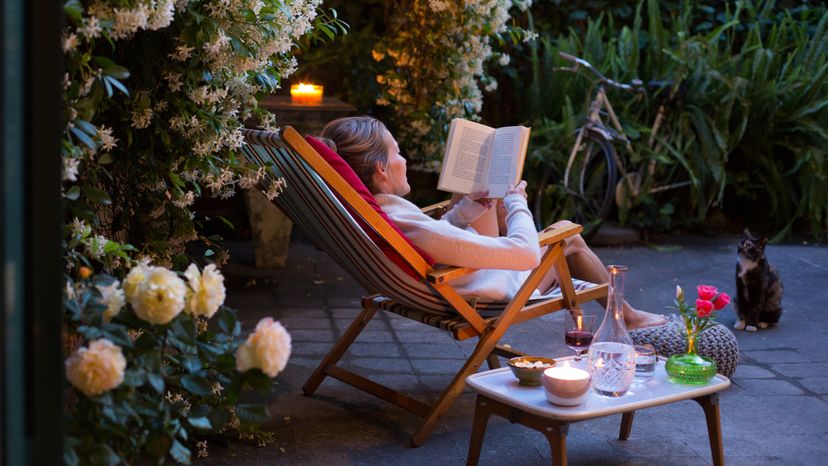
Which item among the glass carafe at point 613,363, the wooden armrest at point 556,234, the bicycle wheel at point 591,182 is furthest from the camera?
the bicycle wheel at point 591,182

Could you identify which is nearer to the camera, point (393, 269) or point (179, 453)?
point (179, 453)

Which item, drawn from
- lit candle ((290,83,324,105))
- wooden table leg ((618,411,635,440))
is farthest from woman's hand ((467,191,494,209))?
lit candle ((290,83,324,105))

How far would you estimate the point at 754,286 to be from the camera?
4039 mm

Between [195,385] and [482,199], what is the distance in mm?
1527

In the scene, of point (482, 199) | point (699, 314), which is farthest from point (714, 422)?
point (482, 199)

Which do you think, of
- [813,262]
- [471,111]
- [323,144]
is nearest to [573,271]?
[323,144]

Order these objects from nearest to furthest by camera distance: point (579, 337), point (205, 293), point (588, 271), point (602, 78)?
1. point (205, 293)
2. point (579, 337)
3. point (588, 271)
4. point (602, 78)

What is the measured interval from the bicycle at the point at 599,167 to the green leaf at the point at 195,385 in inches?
163

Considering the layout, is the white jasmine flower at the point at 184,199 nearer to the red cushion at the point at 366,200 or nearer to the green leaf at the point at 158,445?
the red cushion at the point at 366,200

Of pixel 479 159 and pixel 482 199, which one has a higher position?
pixel 479 159

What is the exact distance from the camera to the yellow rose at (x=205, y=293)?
6.11 feet

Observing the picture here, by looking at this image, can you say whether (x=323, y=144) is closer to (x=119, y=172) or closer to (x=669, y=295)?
(x=119, y=172)

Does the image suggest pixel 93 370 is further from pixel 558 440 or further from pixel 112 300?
pixel 558 440

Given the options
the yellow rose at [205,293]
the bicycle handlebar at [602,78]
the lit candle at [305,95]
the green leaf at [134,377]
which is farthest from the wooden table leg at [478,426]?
the bicycle handlebar at [602,78]
